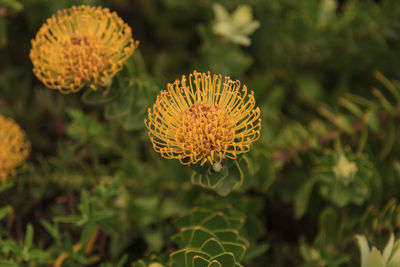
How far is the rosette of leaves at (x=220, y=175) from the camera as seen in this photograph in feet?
3.81

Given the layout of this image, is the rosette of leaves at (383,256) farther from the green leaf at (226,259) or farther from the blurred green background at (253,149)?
the green leaf at (226,259)

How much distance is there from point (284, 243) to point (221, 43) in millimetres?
1050

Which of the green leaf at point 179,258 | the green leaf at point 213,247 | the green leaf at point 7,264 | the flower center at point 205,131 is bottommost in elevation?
the green leaf at point 7,264

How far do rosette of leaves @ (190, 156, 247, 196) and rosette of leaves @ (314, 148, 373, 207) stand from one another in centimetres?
48

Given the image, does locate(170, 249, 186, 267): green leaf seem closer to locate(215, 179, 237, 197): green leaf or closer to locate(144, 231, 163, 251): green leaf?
locate(215, 179, 237, 197): green leaf

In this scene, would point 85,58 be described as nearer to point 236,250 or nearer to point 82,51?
point 82,51

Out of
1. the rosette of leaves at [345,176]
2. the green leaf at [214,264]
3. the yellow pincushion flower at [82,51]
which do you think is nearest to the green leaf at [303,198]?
the rosette of leaves at [345,176]

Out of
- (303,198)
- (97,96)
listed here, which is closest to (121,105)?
(97,96)

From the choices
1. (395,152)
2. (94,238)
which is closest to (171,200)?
(94,238)

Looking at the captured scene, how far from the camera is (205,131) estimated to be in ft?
3.61

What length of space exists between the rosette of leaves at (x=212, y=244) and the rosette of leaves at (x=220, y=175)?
140 millimetres

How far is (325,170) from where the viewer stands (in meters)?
1.53

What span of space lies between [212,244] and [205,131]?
0.35 metres

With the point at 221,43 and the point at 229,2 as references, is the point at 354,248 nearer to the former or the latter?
the point at 221,43
